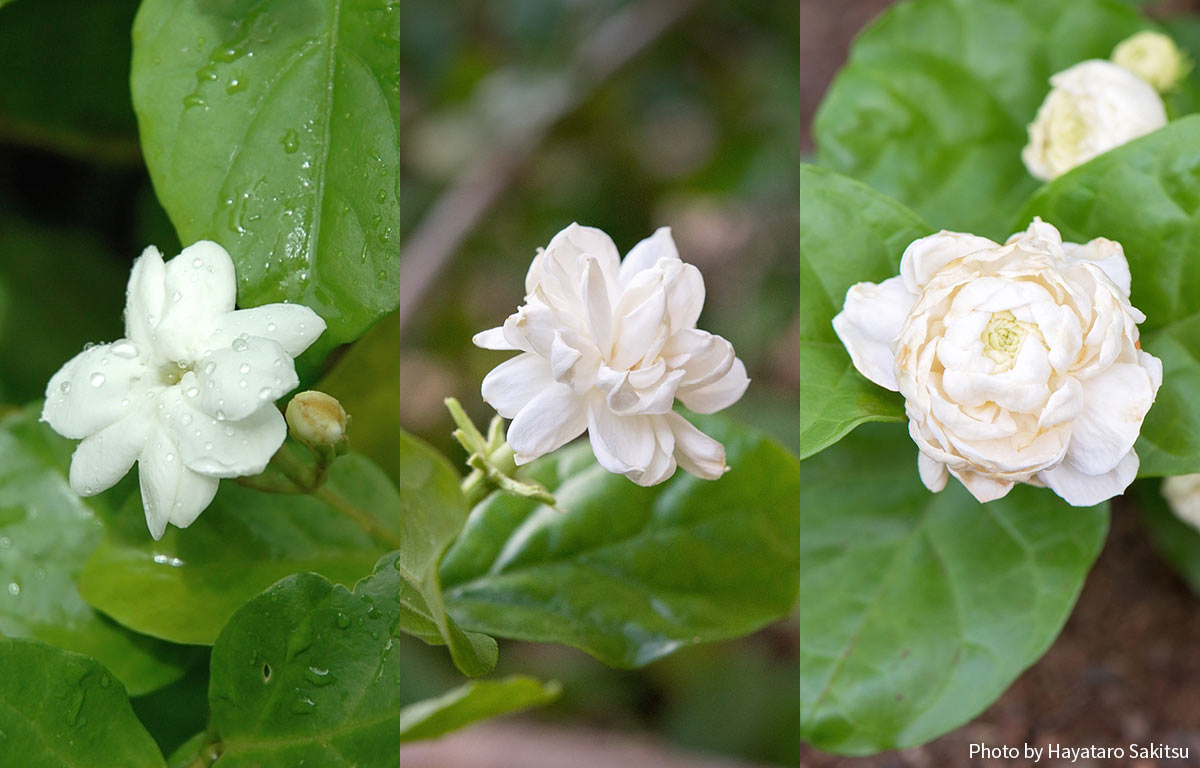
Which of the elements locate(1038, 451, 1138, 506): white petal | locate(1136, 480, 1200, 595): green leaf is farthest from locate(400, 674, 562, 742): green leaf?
locate(1136, 480, 1200, 595): green leaf

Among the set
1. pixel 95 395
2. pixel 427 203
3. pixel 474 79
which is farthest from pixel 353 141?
pixel 474 79

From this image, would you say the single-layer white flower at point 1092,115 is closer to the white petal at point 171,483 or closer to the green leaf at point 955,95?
the green leaf at point 955,95

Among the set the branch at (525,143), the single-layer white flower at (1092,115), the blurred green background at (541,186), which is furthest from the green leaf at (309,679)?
the branch at (525,143)

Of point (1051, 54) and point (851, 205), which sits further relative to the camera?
point (1051, 54)

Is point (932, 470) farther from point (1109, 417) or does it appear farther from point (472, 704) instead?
point (472, 704)

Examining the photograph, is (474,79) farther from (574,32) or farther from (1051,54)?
(1051,54)

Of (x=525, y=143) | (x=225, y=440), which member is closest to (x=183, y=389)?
(x=225, y=440)
